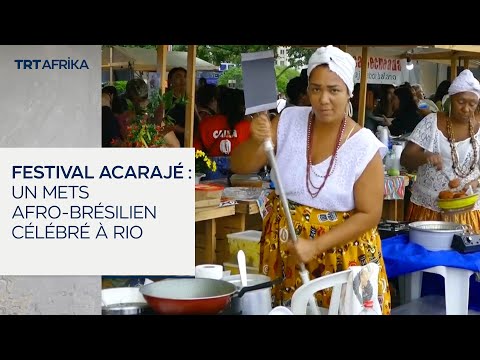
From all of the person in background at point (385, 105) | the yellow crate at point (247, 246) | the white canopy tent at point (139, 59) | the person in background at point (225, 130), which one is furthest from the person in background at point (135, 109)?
the white canopy tent at point (139, 59)

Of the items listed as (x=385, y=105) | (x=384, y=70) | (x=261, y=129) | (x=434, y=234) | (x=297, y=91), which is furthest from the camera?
(x=384, y=70)

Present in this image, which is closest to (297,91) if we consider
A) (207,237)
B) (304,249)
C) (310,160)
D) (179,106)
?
(179,106)

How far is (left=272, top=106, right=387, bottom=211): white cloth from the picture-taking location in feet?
9.20

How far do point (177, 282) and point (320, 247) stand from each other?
0.56 meters

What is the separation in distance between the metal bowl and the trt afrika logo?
2038 millimetres

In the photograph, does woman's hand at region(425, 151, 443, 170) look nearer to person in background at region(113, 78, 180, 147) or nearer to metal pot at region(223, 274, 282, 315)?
person in background at region(113, 78, 180, 147)

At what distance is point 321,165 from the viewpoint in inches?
112

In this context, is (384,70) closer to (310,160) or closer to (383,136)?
(383,136)

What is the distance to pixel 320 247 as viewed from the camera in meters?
2.75

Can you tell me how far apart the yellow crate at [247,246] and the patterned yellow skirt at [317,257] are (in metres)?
1.46

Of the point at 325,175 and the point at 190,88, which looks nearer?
the point at 325,175

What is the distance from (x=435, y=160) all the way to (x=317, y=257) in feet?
→ 5.66
